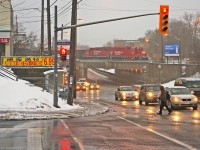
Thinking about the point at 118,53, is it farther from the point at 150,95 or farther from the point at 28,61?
the point at 150,95

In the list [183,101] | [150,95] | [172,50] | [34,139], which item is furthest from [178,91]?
[172,50]

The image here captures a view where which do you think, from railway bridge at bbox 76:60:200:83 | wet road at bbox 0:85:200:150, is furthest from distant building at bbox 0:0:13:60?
wet road at bbox 0:85:200:150

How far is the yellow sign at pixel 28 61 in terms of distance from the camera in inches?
1647

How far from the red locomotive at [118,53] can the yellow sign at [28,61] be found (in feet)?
205

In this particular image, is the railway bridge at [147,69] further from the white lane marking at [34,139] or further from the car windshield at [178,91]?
the white lane marking at [34,139]

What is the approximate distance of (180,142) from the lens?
44.9 ft

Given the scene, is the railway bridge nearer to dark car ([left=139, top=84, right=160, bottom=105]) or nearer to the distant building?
the distant building

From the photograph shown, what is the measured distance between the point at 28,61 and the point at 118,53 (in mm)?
69711

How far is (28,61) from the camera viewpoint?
41938 millimetres

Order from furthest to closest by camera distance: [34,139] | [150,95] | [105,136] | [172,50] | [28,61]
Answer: [172,50], [28,61], [150,95], [105,136], [34,139]

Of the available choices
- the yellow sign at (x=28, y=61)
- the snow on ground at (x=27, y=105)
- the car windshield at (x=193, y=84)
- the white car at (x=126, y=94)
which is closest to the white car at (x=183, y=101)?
the snow on ground at (x=27, y=105)

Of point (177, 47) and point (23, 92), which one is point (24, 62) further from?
point (177, 47)

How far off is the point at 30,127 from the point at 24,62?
23897 millimetres

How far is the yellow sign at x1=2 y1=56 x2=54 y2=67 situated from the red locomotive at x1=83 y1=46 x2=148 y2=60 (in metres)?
62.5
